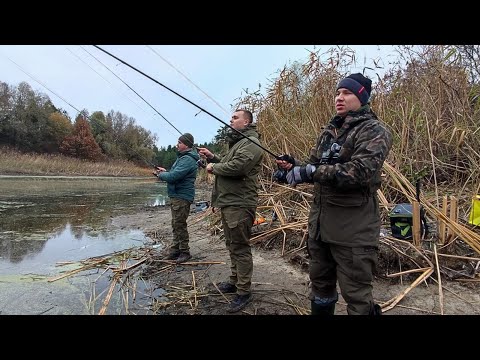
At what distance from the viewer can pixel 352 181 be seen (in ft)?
6.24

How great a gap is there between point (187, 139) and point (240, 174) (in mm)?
1721

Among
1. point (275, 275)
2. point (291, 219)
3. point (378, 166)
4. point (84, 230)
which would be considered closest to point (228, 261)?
point (275, 275)

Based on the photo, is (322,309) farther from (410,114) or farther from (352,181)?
(410,114)

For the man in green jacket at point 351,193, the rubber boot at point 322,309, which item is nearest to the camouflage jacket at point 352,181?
the man in green jacket at point 351,193

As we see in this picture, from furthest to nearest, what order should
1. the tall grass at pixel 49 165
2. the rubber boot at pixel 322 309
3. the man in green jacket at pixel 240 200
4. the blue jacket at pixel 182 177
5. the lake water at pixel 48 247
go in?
the tall grass at pixel 49 165, the blue jacket at pixel 182 177, the lake water at pixel 48 247, the man in green jacket at pixel 240 200, the rubber boot at pixel 322 309

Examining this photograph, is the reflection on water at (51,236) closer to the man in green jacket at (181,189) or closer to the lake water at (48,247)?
the lake water at (48,247)

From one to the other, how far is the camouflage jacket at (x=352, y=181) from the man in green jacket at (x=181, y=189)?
272cm

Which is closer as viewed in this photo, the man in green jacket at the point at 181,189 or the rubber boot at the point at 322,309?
the rubber boot at the point at 322,309

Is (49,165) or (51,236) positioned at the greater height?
(49,165)

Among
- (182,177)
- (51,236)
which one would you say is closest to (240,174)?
(182,177)

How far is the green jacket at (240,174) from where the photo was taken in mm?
3129

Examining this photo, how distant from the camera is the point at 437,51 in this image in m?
6.02

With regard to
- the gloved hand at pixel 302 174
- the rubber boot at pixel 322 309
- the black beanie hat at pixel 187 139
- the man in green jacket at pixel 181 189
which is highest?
the black beanie hat at pixel 187 139

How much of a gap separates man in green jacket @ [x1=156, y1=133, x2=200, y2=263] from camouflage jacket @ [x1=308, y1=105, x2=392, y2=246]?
107 inches
